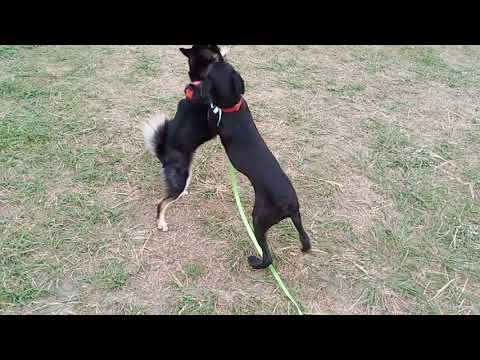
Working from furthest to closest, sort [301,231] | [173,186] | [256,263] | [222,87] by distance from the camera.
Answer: [173,186]
[256,263]
[301,231]
[222,87]

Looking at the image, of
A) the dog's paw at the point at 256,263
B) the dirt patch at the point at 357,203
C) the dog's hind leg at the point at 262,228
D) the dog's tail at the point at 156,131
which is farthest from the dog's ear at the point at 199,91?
the dirt patch at the point at 357,203

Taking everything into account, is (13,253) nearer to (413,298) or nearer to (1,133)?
(1,133)

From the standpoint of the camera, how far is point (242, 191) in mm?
3895

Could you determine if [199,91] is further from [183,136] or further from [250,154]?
[250,154]

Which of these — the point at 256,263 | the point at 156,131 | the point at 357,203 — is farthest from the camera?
the point at 357,203

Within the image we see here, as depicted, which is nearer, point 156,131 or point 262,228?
point 262,228

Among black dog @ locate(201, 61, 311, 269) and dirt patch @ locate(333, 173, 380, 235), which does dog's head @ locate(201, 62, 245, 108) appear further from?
dirt patch @ locate(333, 173, 380, 235)

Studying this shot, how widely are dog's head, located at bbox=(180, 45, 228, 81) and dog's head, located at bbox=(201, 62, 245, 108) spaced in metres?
0.23

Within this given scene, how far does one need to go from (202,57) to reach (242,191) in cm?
129

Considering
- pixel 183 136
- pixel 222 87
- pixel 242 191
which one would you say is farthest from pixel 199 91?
pixel 242 191

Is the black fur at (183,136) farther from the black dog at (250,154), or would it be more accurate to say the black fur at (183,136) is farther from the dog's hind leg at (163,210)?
the black dog at (250,154)

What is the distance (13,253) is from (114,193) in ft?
3.09

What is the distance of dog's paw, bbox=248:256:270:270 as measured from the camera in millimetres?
3205

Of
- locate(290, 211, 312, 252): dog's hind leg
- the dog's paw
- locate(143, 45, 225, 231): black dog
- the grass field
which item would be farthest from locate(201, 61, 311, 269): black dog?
the grass field
